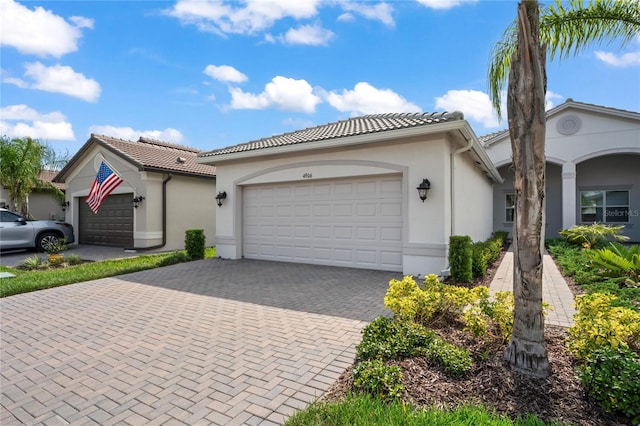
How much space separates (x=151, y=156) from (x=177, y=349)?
12554 mm

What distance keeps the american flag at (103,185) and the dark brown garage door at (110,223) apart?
2.51 meters

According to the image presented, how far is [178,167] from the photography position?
13914mm

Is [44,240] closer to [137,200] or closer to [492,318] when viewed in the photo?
[137,200]

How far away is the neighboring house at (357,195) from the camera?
24.2 ft

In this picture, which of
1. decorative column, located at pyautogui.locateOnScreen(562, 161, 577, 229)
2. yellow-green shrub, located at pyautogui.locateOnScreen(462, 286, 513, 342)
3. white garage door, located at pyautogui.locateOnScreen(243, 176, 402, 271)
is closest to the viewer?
yellow-green shrub, located at pyautogui.locateOnScreen(462, 286, 513, 342)

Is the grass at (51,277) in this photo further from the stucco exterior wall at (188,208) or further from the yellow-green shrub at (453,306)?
the yellow-green shrub at (453,306)

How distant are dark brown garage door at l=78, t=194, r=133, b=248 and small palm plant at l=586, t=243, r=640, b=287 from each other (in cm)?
1513

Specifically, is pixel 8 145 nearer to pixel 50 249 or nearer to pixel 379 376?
pixel 50 249

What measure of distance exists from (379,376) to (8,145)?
2045 centimetres

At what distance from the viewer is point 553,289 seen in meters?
6.71

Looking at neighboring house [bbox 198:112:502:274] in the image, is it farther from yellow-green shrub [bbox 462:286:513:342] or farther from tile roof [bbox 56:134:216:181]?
yellow-green shrub [bbox 462:286:513:342]

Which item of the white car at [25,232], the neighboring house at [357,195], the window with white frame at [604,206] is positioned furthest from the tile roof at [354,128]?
the window with white frame at [604,206]

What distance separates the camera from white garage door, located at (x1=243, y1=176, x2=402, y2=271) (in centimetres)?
816

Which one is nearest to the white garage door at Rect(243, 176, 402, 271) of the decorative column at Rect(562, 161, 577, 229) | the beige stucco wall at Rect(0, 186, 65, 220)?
the decorative column at Rect(562, 161, 577, 229)
